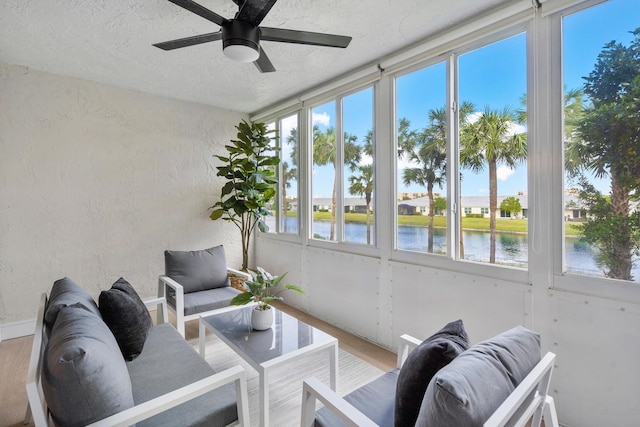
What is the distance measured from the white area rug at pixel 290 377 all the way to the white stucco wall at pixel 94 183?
166cm

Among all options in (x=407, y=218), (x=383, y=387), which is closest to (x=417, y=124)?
(x=407, y=218)

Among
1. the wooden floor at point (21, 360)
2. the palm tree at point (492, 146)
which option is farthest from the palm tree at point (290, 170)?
the palm tree at point (492, 146)

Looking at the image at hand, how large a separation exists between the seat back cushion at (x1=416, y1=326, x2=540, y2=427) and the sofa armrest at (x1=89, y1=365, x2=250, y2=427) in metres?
0.81

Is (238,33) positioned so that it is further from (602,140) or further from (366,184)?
(602,140)

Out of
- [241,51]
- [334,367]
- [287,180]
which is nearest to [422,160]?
[241,51]

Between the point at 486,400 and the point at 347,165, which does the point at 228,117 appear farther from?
the point at 486,400

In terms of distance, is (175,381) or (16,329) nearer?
(175,381)

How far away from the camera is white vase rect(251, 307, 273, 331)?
7.00ft

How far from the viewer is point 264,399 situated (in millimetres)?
1627

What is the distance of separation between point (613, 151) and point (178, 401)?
8.06 ft

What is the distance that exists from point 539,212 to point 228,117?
390 cm

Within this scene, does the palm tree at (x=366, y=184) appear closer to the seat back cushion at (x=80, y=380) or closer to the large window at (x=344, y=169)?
the large window at (x=344, y=169)

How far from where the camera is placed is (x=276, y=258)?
4.21m

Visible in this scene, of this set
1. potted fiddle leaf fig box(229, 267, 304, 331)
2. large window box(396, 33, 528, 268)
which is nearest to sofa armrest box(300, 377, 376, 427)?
potted fiddle leaf fig box(229, 267, 304, 331)
